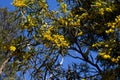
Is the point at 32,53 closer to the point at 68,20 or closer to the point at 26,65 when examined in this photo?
the point at 26,65

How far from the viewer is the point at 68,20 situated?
12.3 meters

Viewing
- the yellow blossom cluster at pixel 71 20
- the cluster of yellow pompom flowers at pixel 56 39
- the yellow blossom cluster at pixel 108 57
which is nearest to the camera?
the yellow blossom cluster at pixel 108 57

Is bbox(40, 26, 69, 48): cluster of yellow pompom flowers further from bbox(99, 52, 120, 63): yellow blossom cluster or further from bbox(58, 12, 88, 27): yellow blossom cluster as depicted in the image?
bbox(99, 52, 120, 63): yellow blossom cluster

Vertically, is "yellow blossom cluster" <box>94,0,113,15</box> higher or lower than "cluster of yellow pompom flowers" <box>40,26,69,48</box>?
higher

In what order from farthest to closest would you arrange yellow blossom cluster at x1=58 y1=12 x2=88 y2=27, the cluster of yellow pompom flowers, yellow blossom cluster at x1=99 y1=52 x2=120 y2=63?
yellow blossom cluster at x1=58 y1=12 x2=88 y2=27 < the cluster of yellow pompom flowers < yellow blossom cluster at x1=99 y1=52 x2=120 y2=63

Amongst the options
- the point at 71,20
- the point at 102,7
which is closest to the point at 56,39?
the point at 71,20

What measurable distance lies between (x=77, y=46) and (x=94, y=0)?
1.44 meters

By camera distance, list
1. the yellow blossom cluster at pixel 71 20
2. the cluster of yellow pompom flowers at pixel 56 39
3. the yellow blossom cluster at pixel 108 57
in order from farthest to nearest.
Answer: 1. the yellow blossom cluster at pixel 71 20
2. the cluster of yellow pompom flowers at pixel 56 39
3. the yellow blossom cluster at pixel 108 57

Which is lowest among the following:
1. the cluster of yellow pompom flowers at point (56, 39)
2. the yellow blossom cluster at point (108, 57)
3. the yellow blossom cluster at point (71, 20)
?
the yellow blossom cluster at point (108, 57)

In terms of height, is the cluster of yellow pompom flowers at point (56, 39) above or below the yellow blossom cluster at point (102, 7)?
below

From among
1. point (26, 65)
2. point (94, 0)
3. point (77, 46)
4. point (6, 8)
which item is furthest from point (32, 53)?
point (6, 8)

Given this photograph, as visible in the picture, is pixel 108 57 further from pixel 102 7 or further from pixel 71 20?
pixel 71 20

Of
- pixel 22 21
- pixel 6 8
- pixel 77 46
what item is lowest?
pixel 77 46

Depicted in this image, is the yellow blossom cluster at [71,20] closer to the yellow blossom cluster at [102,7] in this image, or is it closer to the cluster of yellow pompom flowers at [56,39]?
the cluster of yellow pompom flowers at [56,39]
